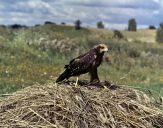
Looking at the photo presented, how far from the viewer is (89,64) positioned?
823cm

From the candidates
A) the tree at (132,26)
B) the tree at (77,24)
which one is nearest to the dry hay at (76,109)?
the tree at (77,24)

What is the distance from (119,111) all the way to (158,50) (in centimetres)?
3794

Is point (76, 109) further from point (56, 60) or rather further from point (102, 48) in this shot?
point (56, 60)

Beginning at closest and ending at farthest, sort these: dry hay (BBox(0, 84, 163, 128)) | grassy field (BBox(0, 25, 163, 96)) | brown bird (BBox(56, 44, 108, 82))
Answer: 1. dry hay (BBox(0, 84, 163, 128))
2. brown bird (BBox(56, 44, 108, 82))
3. grassy field (BBox(0, 25, 163, 96))

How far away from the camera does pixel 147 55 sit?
37500 mm

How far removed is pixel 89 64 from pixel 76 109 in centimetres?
148

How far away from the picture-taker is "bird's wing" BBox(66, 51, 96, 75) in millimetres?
8183

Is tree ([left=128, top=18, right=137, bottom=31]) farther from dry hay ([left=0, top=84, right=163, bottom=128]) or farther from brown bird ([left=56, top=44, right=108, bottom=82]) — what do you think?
dry hay ([left=0, top=84, right=163, bottom=128])

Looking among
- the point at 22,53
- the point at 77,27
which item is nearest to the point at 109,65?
the point at 22,53

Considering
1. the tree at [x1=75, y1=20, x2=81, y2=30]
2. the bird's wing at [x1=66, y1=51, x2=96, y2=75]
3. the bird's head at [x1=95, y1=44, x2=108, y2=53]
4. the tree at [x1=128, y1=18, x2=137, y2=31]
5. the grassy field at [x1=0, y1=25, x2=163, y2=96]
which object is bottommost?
the tree at [x1=128, y1=18, x2=137, y2=31]

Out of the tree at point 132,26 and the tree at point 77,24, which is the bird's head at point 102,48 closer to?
the tree at point 77,24

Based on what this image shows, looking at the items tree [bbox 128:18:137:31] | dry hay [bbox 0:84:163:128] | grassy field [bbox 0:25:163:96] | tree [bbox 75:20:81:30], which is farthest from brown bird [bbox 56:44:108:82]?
tree [bbox 128:18:137:31]

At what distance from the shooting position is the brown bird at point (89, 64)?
8141 millimetres

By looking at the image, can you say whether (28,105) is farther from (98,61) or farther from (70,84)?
(98,61)
